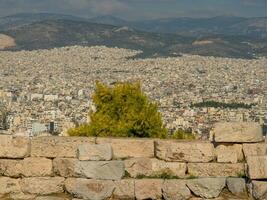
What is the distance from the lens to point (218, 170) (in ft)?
28.3

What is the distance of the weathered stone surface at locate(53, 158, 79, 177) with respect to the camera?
28.3 feet

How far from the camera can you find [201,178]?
327 inches

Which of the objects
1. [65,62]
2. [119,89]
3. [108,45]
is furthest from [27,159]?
[108,45]

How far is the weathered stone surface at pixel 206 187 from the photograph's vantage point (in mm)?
8195

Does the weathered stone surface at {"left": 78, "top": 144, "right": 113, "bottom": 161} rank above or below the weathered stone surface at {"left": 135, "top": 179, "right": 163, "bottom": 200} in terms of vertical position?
above

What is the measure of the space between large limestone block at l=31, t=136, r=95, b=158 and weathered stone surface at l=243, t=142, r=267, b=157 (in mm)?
2253

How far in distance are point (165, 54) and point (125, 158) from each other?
536ft

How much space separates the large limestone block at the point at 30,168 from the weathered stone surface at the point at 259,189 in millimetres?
2840

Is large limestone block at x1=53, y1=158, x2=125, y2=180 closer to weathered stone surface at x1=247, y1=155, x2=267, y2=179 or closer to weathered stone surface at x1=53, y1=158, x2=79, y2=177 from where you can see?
weathered stone surface at x1=53, y1=158, x2=79, y2=177

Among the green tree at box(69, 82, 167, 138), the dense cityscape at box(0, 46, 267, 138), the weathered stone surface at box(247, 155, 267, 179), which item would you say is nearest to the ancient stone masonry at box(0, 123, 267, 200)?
the weathered stone surface at box(247, 155, 267, 179)

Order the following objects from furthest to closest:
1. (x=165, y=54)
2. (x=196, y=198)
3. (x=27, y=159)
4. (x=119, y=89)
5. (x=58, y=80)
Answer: (x=165, y=54) → (x=58, y=80) → (x=119, y=89) → (x=27, y=159) → (x=196, y=198)

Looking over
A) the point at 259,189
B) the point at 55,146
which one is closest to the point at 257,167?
the point at 259,189

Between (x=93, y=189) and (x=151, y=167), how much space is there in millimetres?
940

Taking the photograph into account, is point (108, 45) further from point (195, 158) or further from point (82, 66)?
point (195, 158)
